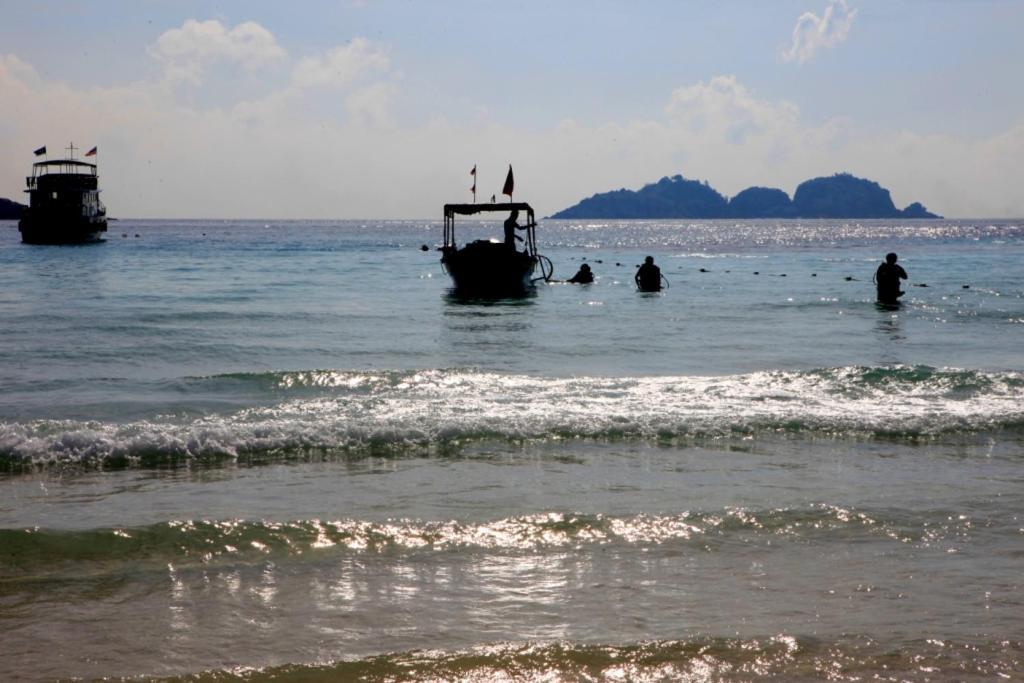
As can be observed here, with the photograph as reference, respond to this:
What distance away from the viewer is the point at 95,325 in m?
22.5

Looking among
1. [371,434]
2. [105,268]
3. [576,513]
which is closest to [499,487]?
[576,513]

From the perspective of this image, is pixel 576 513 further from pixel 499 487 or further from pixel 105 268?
pixel 105 268

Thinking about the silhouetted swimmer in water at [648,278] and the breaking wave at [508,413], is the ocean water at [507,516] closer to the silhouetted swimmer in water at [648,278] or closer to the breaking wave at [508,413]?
the breaking wave at [508,413]

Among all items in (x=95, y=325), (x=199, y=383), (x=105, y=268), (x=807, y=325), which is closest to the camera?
(x=199, y=383)

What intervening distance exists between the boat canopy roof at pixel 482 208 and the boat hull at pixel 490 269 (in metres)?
1.15

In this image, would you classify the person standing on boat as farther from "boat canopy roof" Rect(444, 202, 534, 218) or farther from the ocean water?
the ocean water

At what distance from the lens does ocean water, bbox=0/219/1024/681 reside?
4766 millimetres

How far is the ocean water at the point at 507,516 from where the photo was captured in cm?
477

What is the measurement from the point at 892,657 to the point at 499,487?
3.83m

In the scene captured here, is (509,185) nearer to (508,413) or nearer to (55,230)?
(508,413)

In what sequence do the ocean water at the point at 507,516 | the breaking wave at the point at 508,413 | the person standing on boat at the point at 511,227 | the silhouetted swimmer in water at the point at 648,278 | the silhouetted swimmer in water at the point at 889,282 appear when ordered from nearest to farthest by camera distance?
the ocean water at the point at 507,516
the breaking wave at the point at 508,413
the silhouetted swimmer in water at the point at 889,282
the person standing on boat at the point at 511,227
the silhouetted swimmer in water at the point at 648,278

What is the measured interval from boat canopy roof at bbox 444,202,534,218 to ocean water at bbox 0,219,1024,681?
12.1 meters

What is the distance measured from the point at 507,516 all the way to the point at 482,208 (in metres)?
24.0

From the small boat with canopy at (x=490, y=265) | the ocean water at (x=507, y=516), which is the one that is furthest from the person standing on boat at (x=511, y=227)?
the ocean water at (x=507, y=516)
